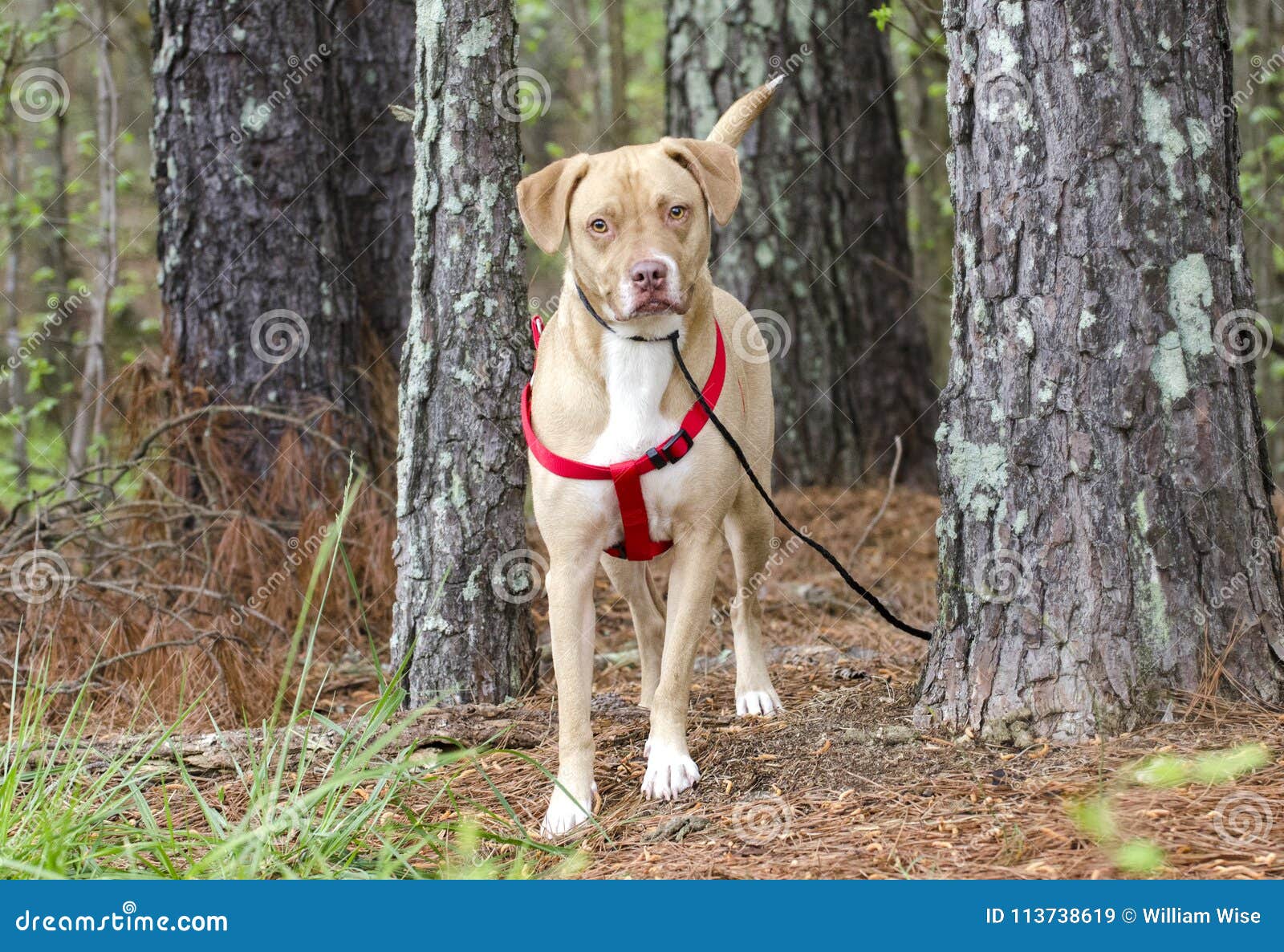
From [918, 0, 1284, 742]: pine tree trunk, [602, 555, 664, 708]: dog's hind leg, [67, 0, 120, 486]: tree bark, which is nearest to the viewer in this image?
[918, 0, 1284, 742]: pine tree trunk

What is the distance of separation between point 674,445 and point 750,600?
1.00m

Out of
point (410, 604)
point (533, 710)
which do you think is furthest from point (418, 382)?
point (533, 710)

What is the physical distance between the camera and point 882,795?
10.4ft

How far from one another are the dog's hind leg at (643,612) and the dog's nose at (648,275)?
4.21 feet

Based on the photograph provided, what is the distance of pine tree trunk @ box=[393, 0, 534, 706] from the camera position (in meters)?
4.07

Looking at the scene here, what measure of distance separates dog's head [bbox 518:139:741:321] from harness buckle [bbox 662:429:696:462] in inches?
14.5

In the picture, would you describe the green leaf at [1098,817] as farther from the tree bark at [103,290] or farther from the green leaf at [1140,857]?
the tree bark at [103,290]

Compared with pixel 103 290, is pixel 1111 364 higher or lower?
lower

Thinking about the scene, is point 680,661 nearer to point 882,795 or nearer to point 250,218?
point 882,795

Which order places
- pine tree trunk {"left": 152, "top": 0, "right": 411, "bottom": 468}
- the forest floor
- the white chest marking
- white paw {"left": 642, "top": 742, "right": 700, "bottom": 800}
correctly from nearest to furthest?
the forest floor < white paw {"left": 642, "top": 742, "right": 700, "bottom": 800} < the white chest marking < pine tree trunk {"left": 152, "top": 0, "right": 411, "bottom": 468}

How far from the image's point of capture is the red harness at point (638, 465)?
11.5 feet

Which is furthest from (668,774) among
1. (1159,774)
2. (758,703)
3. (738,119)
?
(738,119)

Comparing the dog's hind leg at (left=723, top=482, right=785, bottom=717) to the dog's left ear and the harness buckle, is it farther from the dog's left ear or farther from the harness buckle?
the dog's left ear

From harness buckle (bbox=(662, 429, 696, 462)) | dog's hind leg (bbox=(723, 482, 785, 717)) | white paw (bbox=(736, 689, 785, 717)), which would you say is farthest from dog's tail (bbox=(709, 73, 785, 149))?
white paw (bbox=(736, 689, 785, 717))
